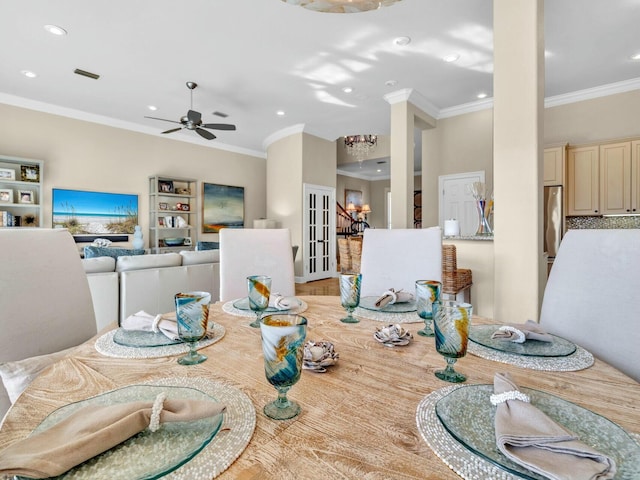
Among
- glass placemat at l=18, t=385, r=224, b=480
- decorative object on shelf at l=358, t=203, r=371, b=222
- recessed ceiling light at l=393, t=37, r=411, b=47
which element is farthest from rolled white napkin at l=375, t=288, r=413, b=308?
decorative object on shelf at l=358, t=203, r=371, b=222

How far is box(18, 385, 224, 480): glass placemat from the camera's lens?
41cm

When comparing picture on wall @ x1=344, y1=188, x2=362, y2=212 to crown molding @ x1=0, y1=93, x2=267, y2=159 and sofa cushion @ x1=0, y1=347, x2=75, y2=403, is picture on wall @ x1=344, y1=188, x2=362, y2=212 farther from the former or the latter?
sofa cushion @ x1=0, y1=347, x2=75, y2=403

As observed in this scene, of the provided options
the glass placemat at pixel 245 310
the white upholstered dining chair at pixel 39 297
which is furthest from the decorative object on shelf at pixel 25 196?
the glass placemat at pixel 245 310

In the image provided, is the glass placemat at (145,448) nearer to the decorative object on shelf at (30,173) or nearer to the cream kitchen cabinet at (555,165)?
the cream kitchen cabinet at (555,165)

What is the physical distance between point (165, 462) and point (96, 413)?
152 mm

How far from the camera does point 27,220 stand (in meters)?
4.73

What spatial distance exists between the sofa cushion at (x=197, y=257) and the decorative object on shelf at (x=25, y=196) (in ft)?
10.1

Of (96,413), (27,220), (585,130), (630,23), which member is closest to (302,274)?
(27,220)

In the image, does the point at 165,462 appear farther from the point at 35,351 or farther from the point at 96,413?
the point at 35,351

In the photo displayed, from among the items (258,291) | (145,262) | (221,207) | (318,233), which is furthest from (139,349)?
(221,207)

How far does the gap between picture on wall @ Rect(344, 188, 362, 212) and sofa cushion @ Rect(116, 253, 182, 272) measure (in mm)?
7453

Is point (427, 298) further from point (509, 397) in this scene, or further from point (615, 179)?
point (615, 179)

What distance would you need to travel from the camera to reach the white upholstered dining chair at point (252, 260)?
5.64ft

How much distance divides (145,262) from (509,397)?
3.03 meters
